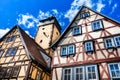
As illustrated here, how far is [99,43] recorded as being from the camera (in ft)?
42.9

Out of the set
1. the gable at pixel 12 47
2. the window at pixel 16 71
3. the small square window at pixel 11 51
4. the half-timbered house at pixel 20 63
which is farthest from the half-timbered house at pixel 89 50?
the small square window at pixel 11 51

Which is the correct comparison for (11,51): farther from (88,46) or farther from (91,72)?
(91,72)

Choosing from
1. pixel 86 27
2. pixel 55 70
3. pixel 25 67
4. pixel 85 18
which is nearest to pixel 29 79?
pixel 25 67

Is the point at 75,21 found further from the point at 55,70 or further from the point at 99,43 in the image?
the point at 55,70

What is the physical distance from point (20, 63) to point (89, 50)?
7.56 meters

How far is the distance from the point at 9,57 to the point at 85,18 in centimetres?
1008

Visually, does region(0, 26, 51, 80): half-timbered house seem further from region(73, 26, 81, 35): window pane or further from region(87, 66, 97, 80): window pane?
region(87, 66, 97, 80): window pane

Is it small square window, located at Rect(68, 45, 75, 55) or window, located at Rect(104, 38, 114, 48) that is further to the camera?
small square window, located at Rect(68, 45, 75, 55)

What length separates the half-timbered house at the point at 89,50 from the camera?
38.1 feet

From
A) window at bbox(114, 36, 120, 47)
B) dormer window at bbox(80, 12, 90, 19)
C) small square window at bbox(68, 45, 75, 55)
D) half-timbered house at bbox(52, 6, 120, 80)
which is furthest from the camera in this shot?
dormer window at bbox(80, 12, 90, 19)

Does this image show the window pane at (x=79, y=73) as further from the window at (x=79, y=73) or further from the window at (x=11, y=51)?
the window at (x=11, y=51)

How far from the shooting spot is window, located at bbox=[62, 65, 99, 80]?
11.6m

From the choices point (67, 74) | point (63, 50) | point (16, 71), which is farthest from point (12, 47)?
point (67, 74)

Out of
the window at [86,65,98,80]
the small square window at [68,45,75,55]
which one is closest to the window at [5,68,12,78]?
the small square window at [68,45,75,55]
